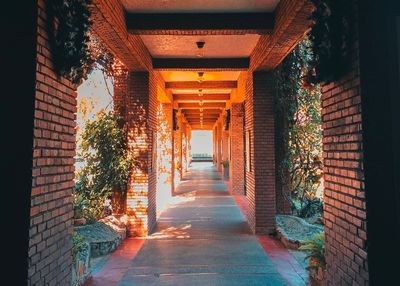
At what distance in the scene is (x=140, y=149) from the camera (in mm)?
6406

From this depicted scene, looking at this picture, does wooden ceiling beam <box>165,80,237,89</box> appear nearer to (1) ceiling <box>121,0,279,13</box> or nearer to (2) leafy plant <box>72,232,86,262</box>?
(1) ceiling <box>121,0,279,13</box>

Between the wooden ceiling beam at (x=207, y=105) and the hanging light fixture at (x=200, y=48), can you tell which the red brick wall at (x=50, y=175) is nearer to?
the hanging light fixture at (x=200, y=48)

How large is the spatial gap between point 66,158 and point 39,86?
0.74 meters

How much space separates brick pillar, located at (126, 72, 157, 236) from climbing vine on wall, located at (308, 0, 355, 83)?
4.32 m

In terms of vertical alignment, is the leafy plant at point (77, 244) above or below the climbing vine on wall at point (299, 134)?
below

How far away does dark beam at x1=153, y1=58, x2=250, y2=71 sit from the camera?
22.6 ft

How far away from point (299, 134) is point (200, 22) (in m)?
3.55

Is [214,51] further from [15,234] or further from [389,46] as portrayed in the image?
[15,234]

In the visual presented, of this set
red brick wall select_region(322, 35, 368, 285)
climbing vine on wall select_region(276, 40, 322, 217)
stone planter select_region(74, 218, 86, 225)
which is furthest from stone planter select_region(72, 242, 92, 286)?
climbing vine on wall select_region(276, 40, 322, 217)

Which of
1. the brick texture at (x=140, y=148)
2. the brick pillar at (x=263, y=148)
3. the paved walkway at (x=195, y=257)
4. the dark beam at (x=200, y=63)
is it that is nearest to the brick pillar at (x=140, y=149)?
the brick texture at (x=140, y=148)

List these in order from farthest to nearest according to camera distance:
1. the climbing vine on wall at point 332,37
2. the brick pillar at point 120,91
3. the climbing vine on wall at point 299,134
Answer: the climbing vine on wall at point 299,134
the brick pillar at point 120,91
the climbing vine on wall at point 332,37

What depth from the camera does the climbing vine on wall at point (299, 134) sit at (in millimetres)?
6812

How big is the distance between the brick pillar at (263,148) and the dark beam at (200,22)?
1.84m

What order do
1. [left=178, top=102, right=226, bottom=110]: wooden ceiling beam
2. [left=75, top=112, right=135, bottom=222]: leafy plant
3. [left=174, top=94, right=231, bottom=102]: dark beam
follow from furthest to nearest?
[left=178, top=102, right=226, bottom=110]: wooden ceiling beam
[left=174, top=94, right=231, bottom=102]: dark beam
[left=75, top=112, right=135, bottom=222]: leafy plant
